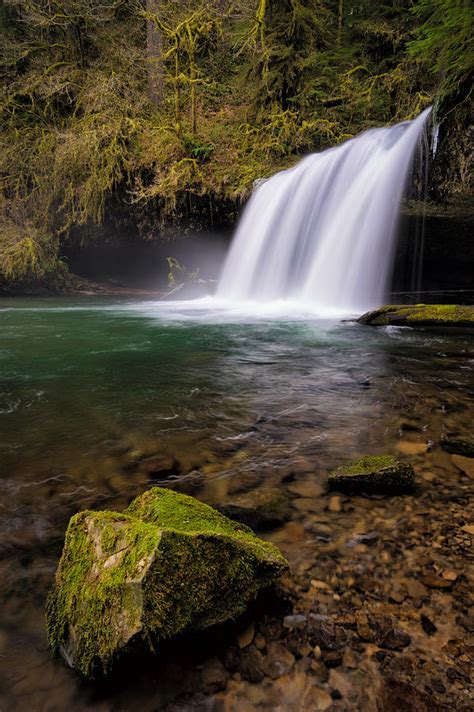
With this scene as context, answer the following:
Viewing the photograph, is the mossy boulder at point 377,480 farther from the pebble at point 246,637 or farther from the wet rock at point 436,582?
the pebble at point 246,637

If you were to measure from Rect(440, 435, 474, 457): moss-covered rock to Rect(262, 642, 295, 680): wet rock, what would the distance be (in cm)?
191

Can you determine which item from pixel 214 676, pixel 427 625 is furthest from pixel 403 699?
pixel 214 676

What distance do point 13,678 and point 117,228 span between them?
16.2 metres

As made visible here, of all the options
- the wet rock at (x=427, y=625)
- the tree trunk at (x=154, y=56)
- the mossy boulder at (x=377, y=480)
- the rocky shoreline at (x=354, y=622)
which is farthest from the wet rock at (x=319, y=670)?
the tree trunk at (x=154, y=56)

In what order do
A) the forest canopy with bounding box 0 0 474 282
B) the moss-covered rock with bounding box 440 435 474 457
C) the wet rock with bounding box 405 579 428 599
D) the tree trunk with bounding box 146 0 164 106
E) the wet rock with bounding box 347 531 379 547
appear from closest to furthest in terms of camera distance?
the wet rock with bounding box 405 579 428 599 → the wet rock with bounding box 347 531 379 547 → the moss-covered rock with bounding box 440 435 474 457 → the forest canopy with bounding box 0 0 474 282 → the tree trunk with bounding box 146 0 164 106

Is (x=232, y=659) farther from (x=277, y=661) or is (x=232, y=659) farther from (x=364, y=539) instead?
Answer: (x=364, y=539)

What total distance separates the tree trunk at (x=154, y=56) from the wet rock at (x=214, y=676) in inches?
672

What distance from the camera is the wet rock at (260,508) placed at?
2086mm

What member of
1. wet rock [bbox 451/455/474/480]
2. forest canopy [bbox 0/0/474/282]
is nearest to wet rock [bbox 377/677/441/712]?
wet rock [bbox 451/455/474/480]

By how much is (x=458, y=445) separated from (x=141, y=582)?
2.41 m

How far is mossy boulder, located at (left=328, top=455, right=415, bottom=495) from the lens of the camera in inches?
89.7

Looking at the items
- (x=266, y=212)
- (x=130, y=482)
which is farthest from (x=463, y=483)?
(x=266, y=212)

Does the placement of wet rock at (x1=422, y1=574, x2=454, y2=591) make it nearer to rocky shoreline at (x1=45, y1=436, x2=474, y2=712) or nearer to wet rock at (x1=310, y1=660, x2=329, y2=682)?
rocky shoreline at (x1=45, y1=436, x2=474, y2=712)

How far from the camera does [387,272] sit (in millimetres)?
10508
